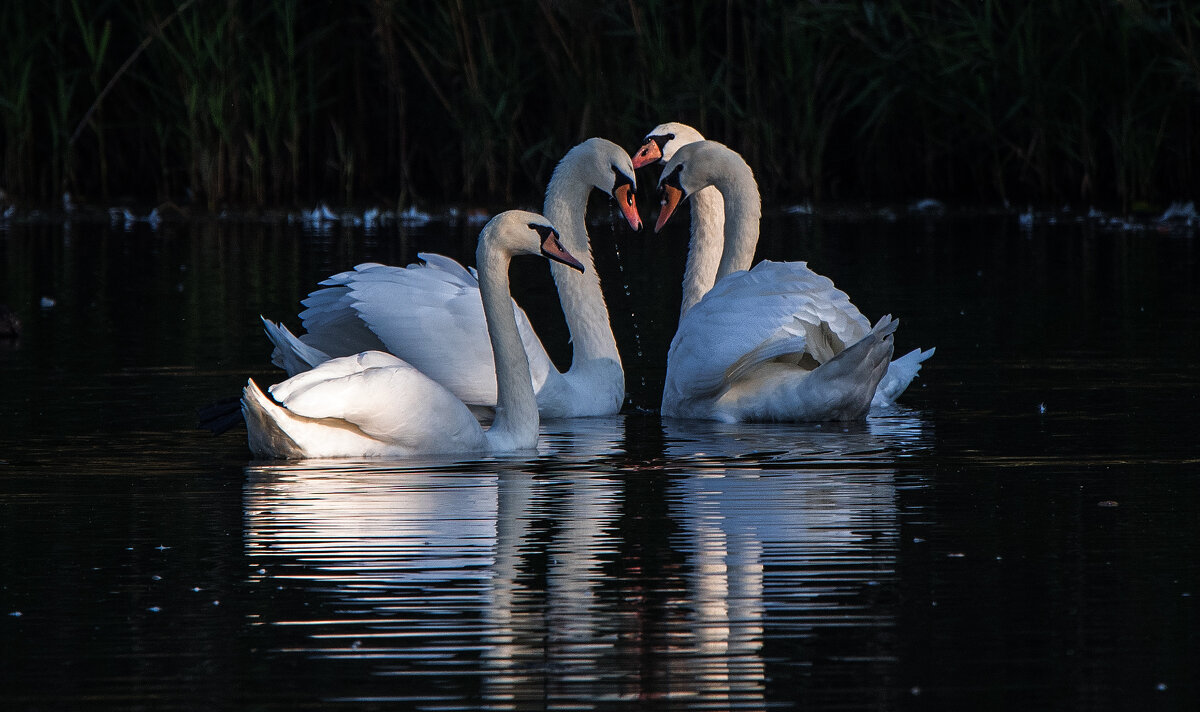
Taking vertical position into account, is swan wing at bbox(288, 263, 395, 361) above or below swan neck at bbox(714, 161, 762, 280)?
below

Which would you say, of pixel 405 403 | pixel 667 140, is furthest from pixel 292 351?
pixel 667 140

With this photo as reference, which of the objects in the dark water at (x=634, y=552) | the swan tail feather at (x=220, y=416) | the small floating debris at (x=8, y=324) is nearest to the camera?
Result: the dark water at (x=634, y=552)

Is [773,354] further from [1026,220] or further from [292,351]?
[1026,220]

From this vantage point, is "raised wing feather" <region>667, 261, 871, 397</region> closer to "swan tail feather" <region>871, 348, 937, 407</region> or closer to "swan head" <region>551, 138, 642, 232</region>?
"swan tail feather" <region>871, 348, 937, 407</region>

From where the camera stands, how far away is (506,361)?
7582 millimetres

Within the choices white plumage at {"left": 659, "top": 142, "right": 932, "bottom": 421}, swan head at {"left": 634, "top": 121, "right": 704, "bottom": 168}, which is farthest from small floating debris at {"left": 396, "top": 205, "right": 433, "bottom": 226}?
white plumage at {"left": 659, "top": 142, "right": 932, "bottom": 421}

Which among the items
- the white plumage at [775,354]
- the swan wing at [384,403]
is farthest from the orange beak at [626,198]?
the swan wing at [384,403]

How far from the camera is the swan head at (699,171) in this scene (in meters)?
9.46

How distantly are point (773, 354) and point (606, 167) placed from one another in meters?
1.76

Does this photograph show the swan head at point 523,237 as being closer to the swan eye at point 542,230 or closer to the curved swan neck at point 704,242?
the swan eye at point 542,230

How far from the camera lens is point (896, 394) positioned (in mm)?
8578

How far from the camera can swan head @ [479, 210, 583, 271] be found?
301 inches

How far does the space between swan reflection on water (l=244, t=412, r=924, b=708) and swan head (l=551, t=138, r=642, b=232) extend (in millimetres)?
2068

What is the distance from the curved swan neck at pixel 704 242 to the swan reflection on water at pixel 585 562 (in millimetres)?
2359
